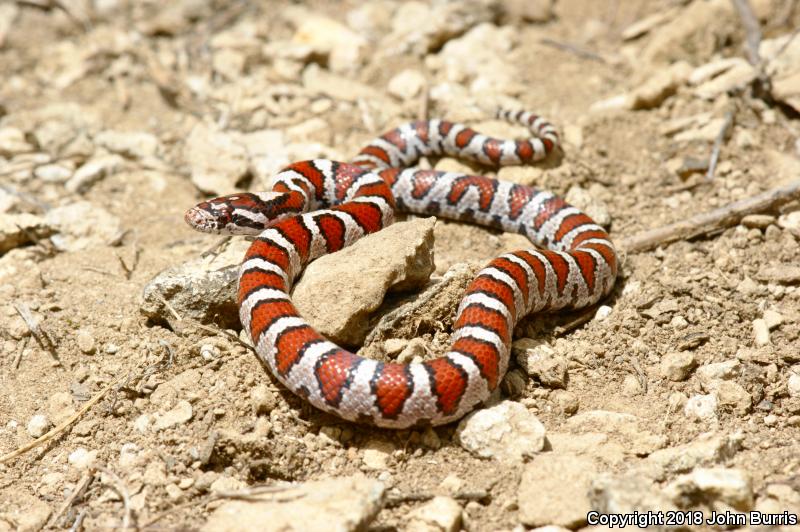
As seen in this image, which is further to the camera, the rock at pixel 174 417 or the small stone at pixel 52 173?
the small stone at pixel 52 173

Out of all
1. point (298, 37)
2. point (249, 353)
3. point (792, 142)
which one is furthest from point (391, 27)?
point (249, 353)

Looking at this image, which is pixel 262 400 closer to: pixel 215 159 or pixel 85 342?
pixel 85 342

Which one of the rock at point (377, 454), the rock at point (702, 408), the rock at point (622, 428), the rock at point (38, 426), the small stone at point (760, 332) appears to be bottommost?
the rock at point (38, 426)

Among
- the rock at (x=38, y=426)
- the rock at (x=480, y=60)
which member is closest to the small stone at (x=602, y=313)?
the rock at (x=480, y=60)

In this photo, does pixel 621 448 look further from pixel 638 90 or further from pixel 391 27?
pixel 391 27

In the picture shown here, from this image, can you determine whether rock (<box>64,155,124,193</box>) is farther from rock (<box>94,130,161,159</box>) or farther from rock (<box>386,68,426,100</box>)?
rock (<box>386,68,426,100</box>)

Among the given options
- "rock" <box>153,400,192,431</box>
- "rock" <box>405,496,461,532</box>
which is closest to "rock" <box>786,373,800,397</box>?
"rock" <box>405,496,461,532</box>

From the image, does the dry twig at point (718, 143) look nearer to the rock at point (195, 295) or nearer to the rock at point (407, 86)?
the rock at point (407, 86)
